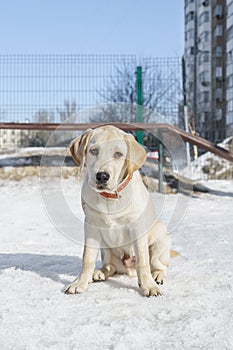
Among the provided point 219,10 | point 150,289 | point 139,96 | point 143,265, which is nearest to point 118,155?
point 143,265

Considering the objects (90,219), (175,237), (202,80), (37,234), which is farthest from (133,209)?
(202,80)

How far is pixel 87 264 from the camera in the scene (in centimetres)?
273

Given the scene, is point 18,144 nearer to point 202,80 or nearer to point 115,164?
point 115,164

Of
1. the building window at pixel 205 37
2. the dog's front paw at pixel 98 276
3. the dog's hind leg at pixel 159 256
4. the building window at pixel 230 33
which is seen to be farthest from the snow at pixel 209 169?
the building window at pixel 205 37

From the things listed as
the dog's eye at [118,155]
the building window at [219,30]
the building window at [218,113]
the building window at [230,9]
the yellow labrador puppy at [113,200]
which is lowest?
the yellow labrador puppy at [113,200]

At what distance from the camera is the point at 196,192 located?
26.9 feet

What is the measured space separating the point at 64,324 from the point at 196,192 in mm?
6264

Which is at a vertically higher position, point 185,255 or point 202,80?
point 202,80

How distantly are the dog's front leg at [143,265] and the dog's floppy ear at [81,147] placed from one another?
547mm

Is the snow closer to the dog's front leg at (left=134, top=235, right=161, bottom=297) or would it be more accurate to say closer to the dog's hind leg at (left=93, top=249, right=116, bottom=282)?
the dog's hind leg at (left=93, top=249, right=116, bottom=282)

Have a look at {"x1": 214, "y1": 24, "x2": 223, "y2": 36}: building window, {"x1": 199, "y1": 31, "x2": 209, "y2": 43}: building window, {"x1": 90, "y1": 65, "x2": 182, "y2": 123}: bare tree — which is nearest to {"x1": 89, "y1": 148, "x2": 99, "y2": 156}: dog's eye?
{"x1": 90, "y1": 65, "x2": 182, "y2": 123}: bare tree

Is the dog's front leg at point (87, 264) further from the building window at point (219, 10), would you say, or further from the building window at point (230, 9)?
the building window at point (219, 10)

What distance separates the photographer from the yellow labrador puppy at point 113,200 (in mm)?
2514

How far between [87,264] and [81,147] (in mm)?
671
